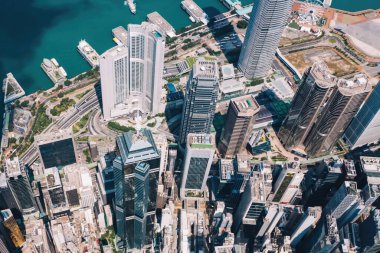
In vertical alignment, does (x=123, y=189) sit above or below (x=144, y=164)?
below

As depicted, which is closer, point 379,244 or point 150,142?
point 150,142

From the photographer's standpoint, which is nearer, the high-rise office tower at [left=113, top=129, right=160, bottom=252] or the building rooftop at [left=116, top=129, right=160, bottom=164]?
the building rooftop at [left=116, top=129, right=160, bottom=164]

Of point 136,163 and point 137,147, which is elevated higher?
point 137,147

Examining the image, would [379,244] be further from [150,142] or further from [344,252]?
[150,142]

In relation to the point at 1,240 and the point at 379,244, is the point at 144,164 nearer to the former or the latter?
the point at 1,240

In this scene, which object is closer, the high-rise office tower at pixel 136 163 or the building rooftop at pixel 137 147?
the building rooftop at pixel 137 147

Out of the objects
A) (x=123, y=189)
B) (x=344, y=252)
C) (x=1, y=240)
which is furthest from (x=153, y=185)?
(x=344, y=252)

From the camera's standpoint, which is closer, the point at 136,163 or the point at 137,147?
the point at 137,147

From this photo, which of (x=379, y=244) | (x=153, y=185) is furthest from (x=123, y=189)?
(x=379, y=244)

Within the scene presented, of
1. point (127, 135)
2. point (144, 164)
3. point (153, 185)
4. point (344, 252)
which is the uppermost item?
point (127, 135)
